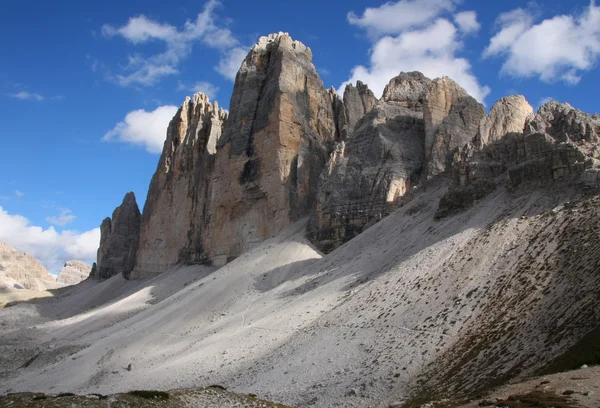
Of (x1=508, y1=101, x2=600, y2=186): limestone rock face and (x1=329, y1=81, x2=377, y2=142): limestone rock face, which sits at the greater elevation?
(x1=329, y1=81, x2=377, y2=142): limestone rock face

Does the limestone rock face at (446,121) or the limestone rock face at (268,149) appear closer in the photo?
the limestone rock face at (446,121)

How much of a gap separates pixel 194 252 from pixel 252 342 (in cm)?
3810

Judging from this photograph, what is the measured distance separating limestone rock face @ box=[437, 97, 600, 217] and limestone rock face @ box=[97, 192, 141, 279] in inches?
2304

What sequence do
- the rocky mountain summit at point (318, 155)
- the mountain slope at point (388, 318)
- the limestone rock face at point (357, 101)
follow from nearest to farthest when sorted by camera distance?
the mountain slope at point (388, 318)
the rocky mountain summit at point (318, 155)
the limestone rock face at point (357, 101)

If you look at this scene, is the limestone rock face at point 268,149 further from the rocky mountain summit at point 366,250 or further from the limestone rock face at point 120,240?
the limestone rock face at point 120,240

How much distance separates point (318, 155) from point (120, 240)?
1779 inches

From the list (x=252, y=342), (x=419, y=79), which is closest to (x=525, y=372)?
(x=252, y=342)

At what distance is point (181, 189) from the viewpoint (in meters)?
79.6

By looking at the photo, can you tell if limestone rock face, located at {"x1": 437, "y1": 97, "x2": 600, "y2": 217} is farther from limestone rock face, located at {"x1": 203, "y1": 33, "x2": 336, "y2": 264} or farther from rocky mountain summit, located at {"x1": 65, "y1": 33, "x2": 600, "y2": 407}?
limestone rock face, located at {"x1": 203, "y1": 33, "x2": 336, "y2": 264}

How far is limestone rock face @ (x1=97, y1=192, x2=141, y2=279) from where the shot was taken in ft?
299

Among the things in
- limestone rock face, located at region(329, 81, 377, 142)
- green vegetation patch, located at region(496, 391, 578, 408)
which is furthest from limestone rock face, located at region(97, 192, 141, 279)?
green vegetation patch, located at region(496, 391, 578, 408)

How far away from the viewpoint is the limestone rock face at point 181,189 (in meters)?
74.4

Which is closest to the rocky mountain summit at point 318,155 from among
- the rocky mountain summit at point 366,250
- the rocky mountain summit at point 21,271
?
the rocky mountain summit at point 366,250

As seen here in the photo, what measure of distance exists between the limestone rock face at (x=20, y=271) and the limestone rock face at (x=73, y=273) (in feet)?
85.2
